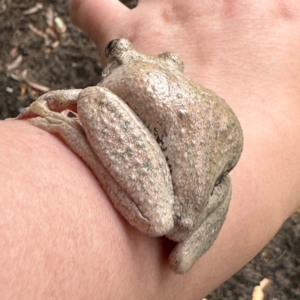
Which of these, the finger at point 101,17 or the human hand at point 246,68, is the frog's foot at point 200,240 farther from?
the finger at point 101,17

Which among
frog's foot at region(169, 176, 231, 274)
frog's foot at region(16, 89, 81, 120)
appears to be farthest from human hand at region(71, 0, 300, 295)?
frog's foot at region(16, 89, 81, 120)

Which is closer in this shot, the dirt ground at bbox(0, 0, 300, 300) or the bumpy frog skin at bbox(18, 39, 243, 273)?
the bumpy frog skin at bbox(18, 39, 243, 273)

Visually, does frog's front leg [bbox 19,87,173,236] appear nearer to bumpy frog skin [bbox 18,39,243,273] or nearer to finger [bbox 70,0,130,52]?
bumpy frog skin [bbox 18,39,243,273]

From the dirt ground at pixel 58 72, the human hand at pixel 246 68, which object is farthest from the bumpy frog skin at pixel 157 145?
the dirt ground at pixel 58 72

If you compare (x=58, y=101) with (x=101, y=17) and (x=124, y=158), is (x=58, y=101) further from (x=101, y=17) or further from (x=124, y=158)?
(x=101, y=17)

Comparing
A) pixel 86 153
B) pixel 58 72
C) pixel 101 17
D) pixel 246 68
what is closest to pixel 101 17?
pixel 101 17

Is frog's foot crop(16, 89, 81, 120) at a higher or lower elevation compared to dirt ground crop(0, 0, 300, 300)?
higher
